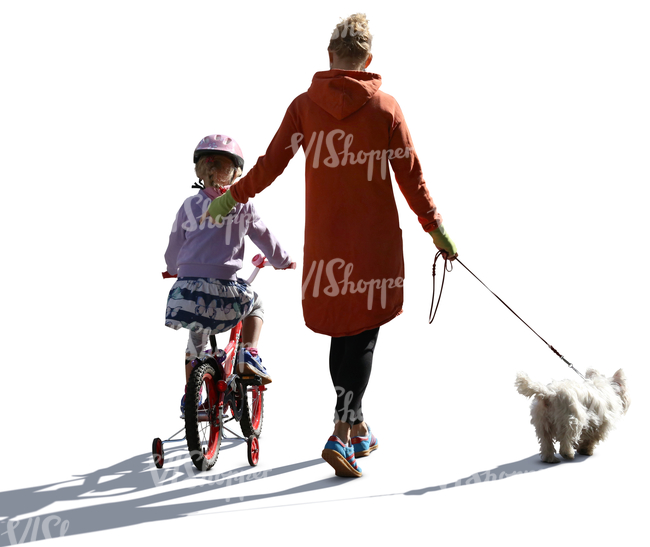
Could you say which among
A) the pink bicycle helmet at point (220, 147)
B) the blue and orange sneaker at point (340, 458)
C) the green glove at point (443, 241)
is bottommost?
the blue and orange sneaker at point (340, 458)

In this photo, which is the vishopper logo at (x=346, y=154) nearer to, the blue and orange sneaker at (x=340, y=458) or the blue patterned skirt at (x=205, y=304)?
the blue patterned skirt at (x=205, y=304)

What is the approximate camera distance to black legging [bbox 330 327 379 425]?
4.41 m

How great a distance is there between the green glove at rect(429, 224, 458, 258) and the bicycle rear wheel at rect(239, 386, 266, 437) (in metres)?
1.54

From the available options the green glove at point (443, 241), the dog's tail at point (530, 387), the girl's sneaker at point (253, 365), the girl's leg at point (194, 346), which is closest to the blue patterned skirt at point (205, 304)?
the girl's leg at point (194, 346)

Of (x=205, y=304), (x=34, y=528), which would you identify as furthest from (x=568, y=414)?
(x=34, y=528)

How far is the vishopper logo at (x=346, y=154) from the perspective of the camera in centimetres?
429

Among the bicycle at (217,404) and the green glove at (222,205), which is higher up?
the green glove at (222,205)

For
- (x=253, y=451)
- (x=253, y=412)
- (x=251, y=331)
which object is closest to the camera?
(x=253, y=451)

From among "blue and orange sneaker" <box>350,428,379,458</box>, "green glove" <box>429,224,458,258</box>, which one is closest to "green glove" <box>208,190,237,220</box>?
"green glove" <box>429,224,458,258</box>

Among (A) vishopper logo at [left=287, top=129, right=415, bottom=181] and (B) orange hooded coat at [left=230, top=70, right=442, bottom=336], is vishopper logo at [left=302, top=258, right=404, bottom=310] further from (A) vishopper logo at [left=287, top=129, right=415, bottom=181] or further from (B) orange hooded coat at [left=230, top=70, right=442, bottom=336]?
(A) vishopper logo at [left=287, top=129, right=415, bottom=181]

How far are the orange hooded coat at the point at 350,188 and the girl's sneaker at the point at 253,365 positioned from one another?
0.62 meters

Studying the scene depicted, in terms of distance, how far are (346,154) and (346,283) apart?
76cm

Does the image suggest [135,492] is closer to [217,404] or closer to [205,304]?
[217,404]

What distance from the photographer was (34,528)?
12.1 ft
